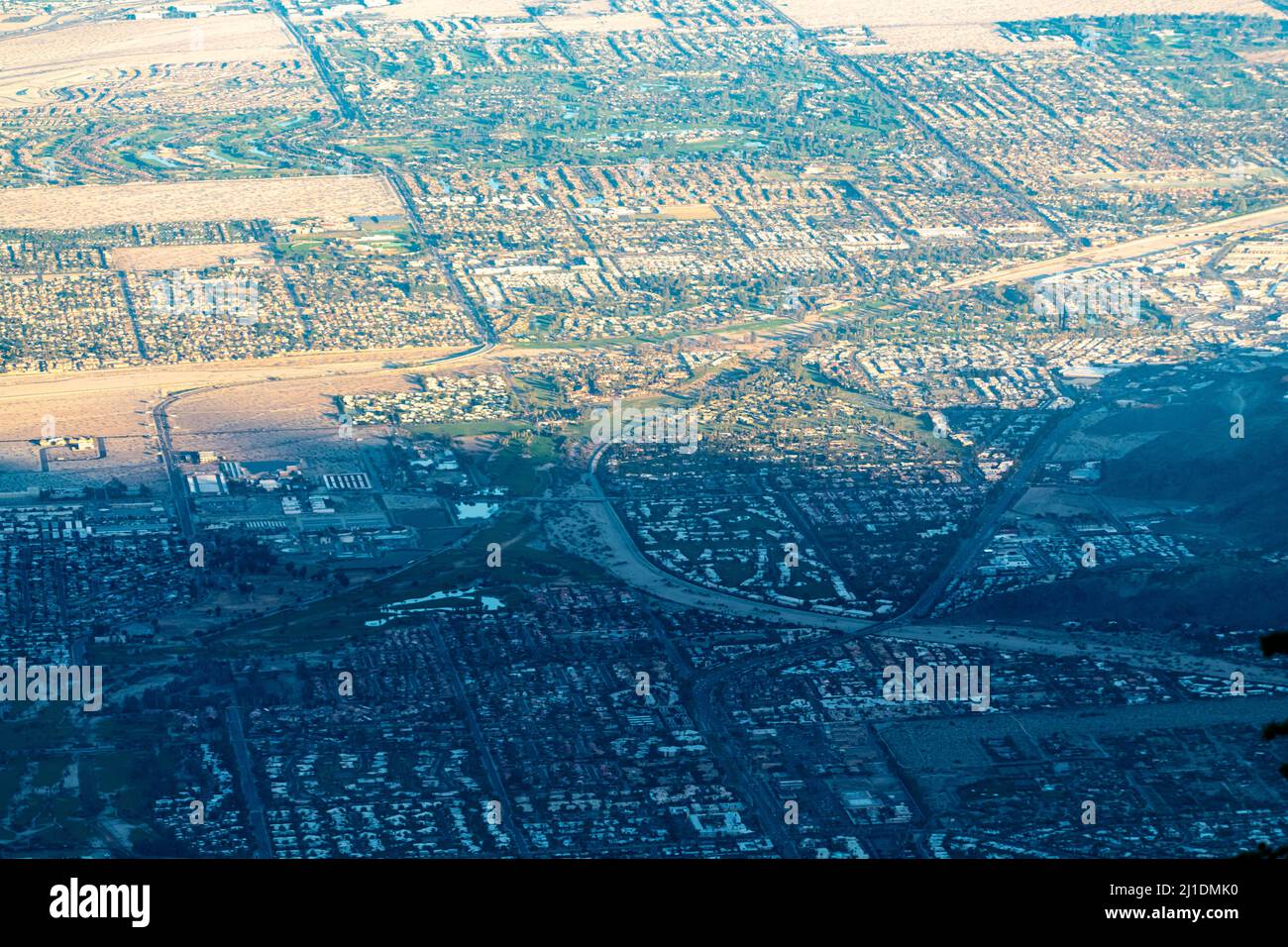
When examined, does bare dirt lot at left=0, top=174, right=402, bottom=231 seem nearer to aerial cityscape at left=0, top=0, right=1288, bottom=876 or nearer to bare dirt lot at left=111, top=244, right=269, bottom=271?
aerial cityscape at left=0, top=0, right=1288, bottom=876

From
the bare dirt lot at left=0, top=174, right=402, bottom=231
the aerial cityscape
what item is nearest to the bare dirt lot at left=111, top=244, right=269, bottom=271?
the aerial cityscape

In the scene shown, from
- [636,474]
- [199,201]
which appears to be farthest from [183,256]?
[636,474]

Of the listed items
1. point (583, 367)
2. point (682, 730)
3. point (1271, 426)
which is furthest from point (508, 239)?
point (682, 730)

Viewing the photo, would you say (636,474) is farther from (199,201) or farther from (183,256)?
(199,201)

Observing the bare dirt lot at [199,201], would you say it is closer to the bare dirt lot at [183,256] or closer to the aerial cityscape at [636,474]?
the aerial cityscape at [636,474]

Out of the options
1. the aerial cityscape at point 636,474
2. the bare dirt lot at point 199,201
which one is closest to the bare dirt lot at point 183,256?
the aerial cityscape at point 636,474
